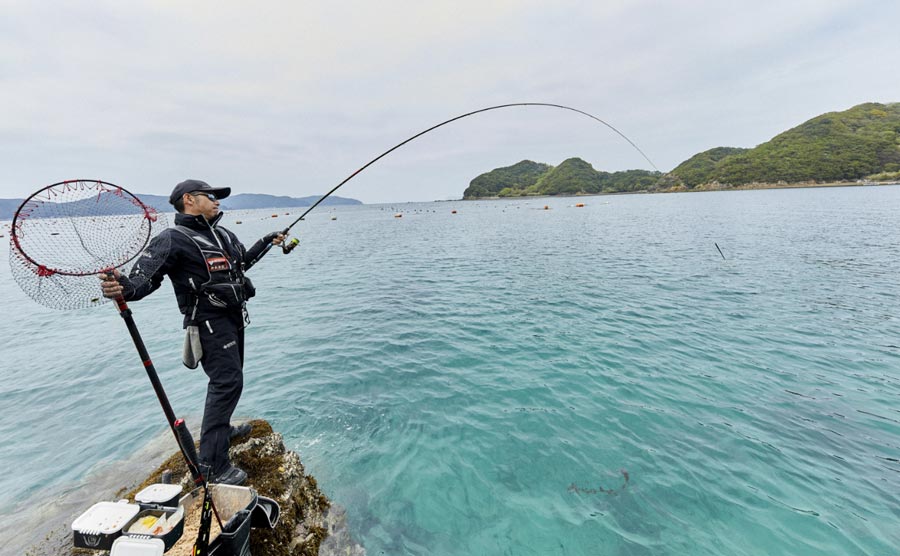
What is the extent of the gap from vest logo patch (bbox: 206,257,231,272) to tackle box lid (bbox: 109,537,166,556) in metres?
2.79

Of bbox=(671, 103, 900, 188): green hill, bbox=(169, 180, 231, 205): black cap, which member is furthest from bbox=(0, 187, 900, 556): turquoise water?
bbox=(671, 103, 900, 188): green hill

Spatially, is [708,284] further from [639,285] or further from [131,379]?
[131,379]

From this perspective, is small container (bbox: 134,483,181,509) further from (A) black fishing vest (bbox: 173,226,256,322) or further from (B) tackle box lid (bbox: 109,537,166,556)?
(A) black fishing vest (bbox: 173,226,256,322)

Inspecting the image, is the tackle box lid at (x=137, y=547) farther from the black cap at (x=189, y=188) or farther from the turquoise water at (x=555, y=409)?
the black cap at (x=189, y=188)

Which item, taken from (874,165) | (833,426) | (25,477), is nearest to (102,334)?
A: (25,477)

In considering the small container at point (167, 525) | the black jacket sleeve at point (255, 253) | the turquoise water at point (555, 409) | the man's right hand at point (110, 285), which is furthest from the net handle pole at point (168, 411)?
the turquoise water at point (555, 409)

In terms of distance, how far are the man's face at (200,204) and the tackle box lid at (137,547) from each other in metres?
3.54

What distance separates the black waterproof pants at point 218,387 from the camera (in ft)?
13.7

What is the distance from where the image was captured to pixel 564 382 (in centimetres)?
880

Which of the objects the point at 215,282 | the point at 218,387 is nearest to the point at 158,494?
the point at 218,387

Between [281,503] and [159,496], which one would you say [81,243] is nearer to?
[159,496]

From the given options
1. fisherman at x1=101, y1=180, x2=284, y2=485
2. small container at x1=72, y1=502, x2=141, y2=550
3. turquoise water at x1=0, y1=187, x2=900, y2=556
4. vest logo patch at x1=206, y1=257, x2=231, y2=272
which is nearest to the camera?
small container at x1=72, y1=502, x2=141, y2=550

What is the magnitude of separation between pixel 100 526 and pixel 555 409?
24.2ft

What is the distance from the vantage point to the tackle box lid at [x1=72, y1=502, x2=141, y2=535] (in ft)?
9.00
